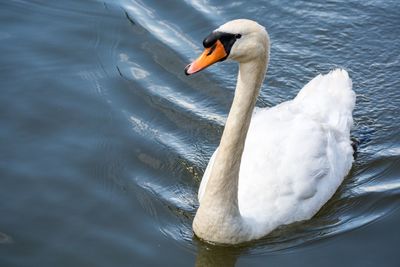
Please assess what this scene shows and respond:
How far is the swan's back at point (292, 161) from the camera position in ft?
28.4

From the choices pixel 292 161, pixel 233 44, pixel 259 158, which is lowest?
pixel 259 158

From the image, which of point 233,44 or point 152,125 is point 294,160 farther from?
point 152,125

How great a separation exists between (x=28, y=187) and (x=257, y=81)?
2.74 metres

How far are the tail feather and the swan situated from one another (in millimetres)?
20

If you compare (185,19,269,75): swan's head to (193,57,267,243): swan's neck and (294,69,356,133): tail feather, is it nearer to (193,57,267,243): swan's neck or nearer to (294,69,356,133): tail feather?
(193,57,267,243): swan's neck

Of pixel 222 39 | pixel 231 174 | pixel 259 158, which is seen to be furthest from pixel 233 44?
pixel 259 158

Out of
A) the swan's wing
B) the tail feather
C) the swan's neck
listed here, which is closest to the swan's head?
the swan's neck

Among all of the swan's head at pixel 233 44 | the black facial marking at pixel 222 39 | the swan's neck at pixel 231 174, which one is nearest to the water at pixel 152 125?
the swan's neck at pixel 231 174

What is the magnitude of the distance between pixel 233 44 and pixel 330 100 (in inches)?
117

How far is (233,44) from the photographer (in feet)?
24.9

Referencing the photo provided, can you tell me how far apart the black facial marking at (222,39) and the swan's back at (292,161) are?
1689mm

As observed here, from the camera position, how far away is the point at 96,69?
11.3 m

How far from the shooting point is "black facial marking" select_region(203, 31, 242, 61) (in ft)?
24.5

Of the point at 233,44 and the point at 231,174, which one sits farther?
the point at 231,174
